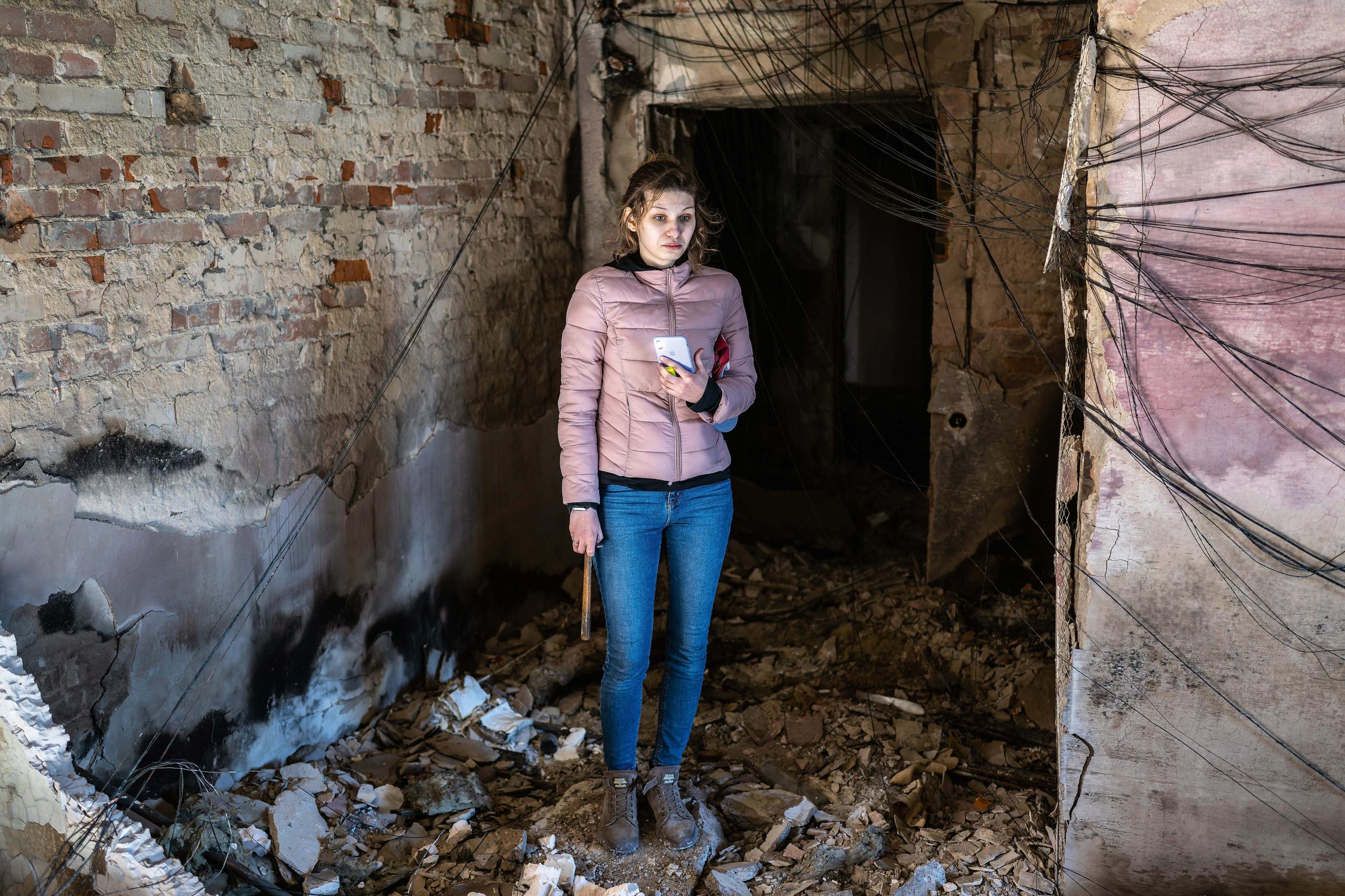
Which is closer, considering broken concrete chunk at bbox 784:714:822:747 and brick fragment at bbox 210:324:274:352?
brick fragment at bbox 210:324:274:352

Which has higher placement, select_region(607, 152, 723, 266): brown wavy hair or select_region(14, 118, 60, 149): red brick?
select_region(14, 118, 60, 149): red brick

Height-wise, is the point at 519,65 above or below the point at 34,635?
above

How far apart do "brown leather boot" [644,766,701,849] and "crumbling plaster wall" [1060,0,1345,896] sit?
957 millimetres

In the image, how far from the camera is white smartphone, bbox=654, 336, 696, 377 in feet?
8.16

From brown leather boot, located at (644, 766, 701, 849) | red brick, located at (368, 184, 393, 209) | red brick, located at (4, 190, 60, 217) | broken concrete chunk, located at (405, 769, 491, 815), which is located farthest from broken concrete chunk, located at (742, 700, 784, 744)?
red brick, located at (4, 190, 60, 217)

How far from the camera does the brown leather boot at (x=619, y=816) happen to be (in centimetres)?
272

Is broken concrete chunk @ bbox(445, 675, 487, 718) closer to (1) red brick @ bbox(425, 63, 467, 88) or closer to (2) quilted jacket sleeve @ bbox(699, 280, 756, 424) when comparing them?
(2) quilted jacket sleeve @ bbox(699, 280, 756, 424)

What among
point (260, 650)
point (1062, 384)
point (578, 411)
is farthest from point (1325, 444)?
point (260, 650)

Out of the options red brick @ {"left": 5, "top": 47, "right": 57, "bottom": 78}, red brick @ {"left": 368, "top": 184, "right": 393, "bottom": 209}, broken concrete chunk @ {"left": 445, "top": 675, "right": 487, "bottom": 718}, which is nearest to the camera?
red brick @ {"left": 5, "top": 47, "right": 57, "bottom": 78}

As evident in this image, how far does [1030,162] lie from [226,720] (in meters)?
3.14

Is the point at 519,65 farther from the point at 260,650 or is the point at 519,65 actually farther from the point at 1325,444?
the point at 1325,444

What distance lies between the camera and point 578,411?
2.57m

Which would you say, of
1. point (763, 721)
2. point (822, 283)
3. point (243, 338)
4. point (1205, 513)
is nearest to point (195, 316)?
point (243, 338)

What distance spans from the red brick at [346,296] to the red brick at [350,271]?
0.02m
